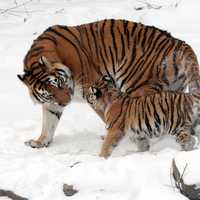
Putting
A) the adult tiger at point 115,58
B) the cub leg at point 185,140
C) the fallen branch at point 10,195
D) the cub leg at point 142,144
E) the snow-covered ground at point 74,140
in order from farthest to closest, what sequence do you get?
1. the adult tiger at point 115,58
2. the cub leg at point 142,144
3. the cub leg at point 185,140
4. the fallen branch at point 10,195
5. the snow-covered ground at point 74,140

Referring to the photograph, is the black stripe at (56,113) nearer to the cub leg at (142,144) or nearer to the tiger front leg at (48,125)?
the tiger front leg at (48,125)

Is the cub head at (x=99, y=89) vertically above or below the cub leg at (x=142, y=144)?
above

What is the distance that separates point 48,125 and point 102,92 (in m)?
0.87

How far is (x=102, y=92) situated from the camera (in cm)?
737

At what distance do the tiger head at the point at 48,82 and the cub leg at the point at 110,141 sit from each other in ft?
2.40

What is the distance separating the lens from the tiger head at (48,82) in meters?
7.44

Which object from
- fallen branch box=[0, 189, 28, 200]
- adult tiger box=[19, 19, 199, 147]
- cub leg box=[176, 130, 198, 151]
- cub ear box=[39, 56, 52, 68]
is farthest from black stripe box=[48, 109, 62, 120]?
fallen branch box=[0, 189, 28, 200]

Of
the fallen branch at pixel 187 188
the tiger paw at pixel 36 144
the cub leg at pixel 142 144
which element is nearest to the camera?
the fallen branch at pixel 187 188

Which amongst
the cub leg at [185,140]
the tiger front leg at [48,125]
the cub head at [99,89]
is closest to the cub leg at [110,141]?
the cub head at [99,89]

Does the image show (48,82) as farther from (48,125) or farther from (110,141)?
(110,141)

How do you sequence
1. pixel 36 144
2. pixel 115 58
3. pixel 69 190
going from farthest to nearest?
pixel 115 58
pixel 36 144
pixel 69 190

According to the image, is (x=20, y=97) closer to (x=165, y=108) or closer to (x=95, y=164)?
(x=165, y=108)

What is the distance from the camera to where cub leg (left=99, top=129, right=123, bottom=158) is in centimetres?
704

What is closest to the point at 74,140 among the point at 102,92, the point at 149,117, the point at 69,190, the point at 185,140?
the point at 102,92
